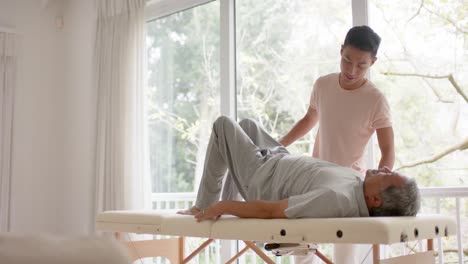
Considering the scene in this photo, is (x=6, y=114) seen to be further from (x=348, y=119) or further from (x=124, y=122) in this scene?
(x=348, y=119)

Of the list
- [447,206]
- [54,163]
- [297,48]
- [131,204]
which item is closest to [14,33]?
[54,163]

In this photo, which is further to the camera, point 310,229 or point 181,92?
point 181,92

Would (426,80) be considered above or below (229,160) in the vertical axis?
above

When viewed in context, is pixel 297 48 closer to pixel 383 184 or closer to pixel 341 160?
pixel 341 160

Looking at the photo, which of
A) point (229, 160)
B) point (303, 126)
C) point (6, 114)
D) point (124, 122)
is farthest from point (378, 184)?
point (6, 114)

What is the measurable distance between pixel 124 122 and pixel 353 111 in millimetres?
2291

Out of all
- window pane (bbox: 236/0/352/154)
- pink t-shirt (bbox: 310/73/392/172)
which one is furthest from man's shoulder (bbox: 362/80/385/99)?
window pane (bbox: 236/0/352/154)

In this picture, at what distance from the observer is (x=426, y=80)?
3.84 meters

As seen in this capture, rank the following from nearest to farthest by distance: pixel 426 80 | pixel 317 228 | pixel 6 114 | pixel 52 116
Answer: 1. pixel 317 228
2. pixel 426 80
3. pixel 6 114
4. pixel 52 116

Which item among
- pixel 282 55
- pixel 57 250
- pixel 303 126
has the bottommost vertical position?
pixel 57 250

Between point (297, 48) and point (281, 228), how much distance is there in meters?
2.42

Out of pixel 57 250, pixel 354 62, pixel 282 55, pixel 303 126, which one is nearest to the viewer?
pixel 57 250

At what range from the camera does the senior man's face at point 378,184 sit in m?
1.98

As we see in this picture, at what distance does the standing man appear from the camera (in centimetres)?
242
